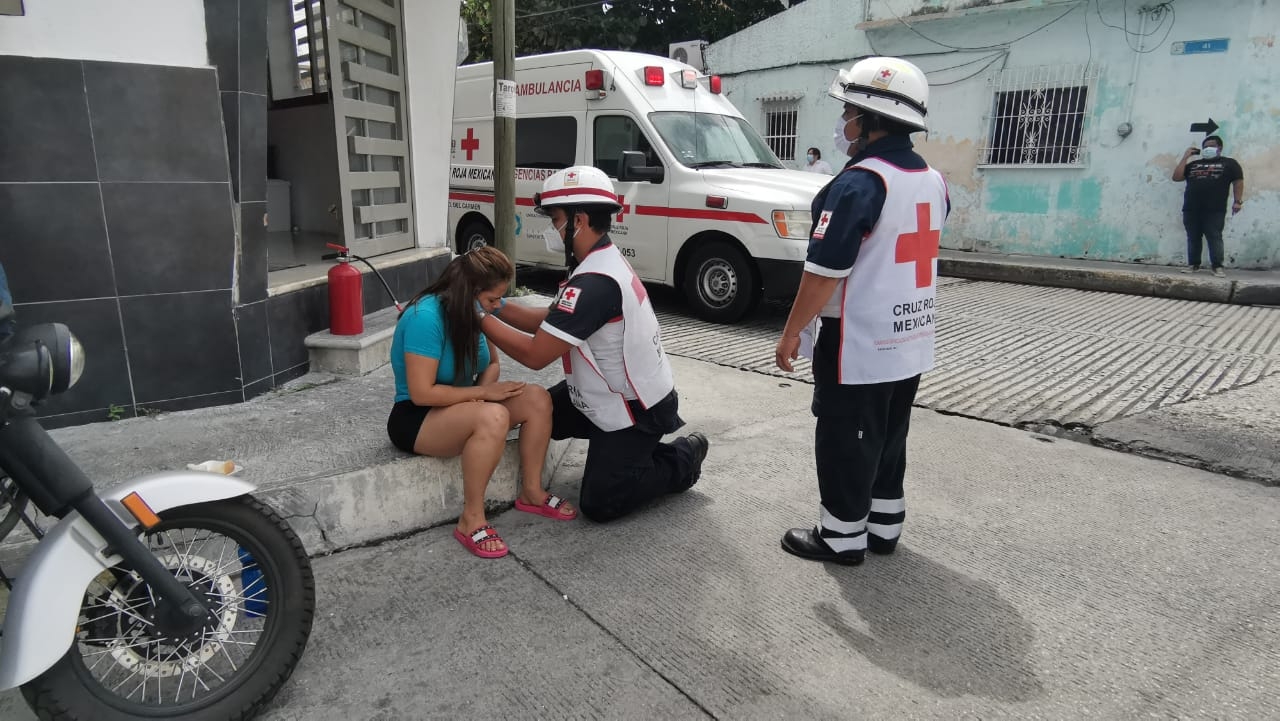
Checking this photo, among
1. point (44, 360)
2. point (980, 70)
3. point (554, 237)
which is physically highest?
point (980, 70)

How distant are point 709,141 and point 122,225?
5.58 meters

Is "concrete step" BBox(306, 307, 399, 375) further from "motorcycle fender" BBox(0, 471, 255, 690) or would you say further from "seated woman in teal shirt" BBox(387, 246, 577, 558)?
"motorcycle fender" BBox(0, 471, 255, 690)

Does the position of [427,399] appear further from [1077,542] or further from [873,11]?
[873,11]

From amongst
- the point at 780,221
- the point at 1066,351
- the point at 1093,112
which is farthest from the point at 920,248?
the point at 1093,112

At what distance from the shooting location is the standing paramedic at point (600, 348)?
10.4ft

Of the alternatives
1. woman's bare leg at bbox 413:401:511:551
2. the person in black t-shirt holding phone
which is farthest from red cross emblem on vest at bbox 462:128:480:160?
the person in black t-shirt holding phone

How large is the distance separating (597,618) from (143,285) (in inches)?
104

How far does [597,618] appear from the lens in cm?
277

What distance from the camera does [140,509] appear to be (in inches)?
80.1

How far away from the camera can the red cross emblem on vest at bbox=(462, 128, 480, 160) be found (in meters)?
9.52

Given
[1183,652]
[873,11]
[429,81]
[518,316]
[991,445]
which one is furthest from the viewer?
[873,11]

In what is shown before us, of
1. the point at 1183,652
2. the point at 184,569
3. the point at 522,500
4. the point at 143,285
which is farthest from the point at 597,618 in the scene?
the point at 143,285

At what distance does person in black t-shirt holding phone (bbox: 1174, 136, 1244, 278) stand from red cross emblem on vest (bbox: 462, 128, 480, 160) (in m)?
8.77

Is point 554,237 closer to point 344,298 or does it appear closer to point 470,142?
point 344,298
